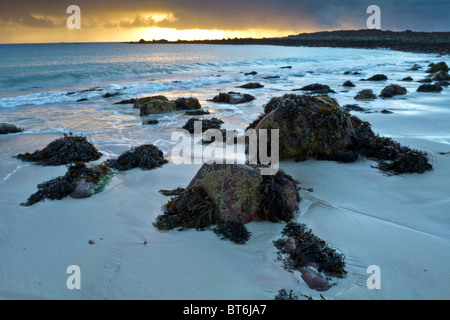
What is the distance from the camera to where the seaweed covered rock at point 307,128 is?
5.56m

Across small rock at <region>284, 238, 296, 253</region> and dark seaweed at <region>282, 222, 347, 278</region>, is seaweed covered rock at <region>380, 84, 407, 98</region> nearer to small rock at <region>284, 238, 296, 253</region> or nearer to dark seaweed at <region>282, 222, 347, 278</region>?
dark seaweed at <region>282, 222, 347, 278</region>

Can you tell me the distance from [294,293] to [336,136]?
3.72 metres

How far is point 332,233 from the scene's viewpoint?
11.6 ft

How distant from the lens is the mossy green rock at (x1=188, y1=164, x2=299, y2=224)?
368 centimetres

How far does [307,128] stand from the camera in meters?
5.57

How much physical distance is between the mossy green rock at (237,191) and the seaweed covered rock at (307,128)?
1.80 metres

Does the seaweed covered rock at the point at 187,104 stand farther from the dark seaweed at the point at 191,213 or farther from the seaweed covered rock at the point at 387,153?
the dark seaweed at the point at 191,213

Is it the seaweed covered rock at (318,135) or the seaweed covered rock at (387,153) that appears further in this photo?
the seaweed covered rock at (318,135)

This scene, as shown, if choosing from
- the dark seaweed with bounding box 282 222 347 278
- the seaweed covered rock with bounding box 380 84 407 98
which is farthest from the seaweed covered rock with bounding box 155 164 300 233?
the seaweed covered rock with bounding box 380 84 407 98

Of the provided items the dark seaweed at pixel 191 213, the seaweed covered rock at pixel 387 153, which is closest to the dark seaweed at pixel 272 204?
the dark seaweed at pixel 191 213

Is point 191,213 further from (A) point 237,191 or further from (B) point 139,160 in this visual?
(B) point 139,160

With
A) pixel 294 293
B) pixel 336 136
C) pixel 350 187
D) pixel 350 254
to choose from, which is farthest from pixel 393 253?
pixel 336 136

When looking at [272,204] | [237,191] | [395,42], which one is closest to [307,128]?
[272,204]

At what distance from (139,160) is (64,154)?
160cm
